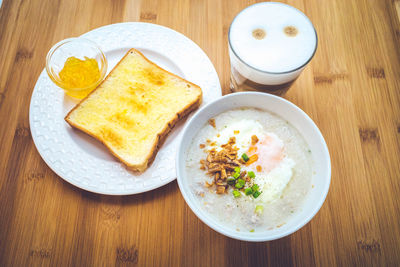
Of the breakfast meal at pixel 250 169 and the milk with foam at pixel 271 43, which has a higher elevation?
the milk with foam at pixel 271 43

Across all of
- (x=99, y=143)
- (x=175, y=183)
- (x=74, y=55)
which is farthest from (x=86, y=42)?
(x=175, y=183)

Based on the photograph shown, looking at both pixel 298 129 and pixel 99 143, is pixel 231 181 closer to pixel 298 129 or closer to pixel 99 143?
pixel 298 129

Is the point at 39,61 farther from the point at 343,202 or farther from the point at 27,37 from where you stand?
the point at 343,202

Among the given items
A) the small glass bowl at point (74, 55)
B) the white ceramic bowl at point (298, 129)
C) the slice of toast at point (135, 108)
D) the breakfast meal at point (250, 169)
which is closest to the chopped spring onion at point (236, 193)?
the breakfast meal at point (250, 169)

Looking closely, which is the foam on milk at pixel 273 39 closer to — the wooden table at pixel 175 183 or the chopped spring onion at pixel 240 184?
the wooden table at pixel 175 183

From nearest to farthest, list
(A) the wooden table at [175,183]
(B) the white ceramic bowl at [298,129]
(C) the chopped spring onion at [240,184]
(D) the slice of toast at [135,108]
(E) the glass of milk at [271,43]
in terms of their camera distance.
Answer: (B) the white ceramic bowl at [298,129], (C) the chopped spring onion at [240,184], (E) the glass of milk at [271,43], (A) the wooden table at [175,183], (D) the slice of toast at [135,108]

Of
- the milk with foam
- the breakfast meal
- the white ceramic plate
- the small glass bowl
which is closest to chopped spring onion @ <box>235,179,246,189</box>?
the breakfast meal
